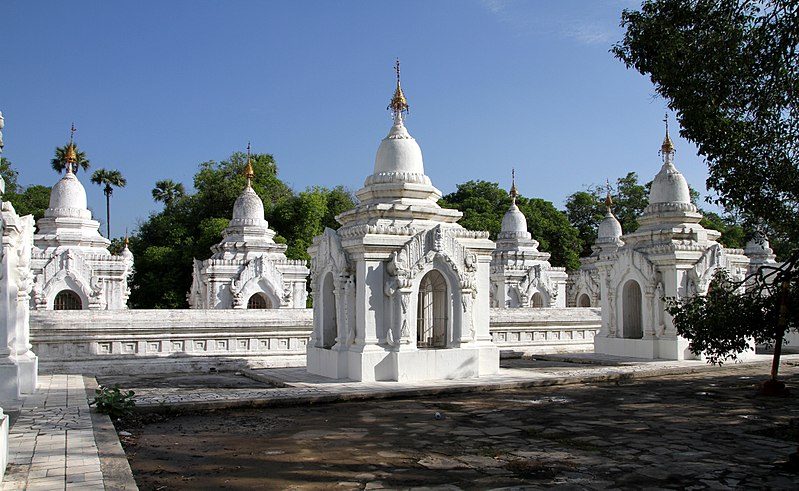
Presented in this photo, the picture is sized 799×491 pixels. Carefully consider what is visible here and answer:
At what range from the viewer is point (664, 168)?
2084 cm

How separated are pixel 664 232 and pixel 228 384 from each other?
12.0 meters

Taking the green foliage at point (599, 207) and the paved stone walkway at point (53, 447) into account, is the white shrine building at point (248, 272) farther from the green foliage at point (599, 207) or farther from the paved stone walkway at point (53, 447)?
the green foliage at point (599, 207)

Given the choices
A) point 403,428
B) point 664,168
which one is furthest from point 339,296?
point 664,168

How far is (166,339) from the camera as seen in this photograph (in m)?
17.4

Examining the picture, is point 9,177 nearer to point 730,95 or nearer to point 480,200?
point 480,200

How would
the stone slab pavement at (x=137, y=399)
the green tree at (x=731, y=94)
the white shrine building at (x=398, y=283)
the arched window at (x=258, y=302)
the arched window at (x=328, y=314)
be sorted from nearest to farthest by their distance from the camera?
the stone slab pavement at (x=137, y=399)
the green tree at (x=731, y=94)
the white shrine building at (x=398, y=283)
the arched window at (x=328, y=314)
the arched window at (x=258, y=302)

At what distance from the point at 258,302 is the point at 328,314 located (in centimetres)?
1244

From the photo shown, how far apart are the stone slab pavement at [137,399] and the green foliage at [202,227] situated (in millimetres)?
17261

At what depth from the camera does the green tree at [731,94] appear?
28.8 ft

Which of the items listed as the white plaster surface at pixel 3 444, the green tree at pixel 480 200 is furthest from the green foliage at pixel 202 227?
the white plaster surface at pixel 3 444

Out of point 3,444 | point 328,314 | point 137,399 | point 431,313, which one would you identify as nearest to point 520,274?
point 431,313

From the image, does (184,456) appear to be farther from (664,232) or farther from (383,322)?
(664,232)

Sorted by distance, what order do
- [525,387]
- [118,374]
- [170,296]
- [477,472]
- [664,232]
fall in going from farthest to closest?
[170,296]
[664,232]
[118,374]
[525,387]
[477,472]

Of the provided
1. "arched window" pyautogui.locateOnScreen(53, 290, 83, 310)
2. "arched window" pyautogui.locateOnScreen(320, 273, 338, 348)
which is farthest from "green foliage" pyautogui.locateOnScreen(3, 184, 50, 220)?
"arched window" pyautogui.locateOnScreen(320, 273, 338, 348)
